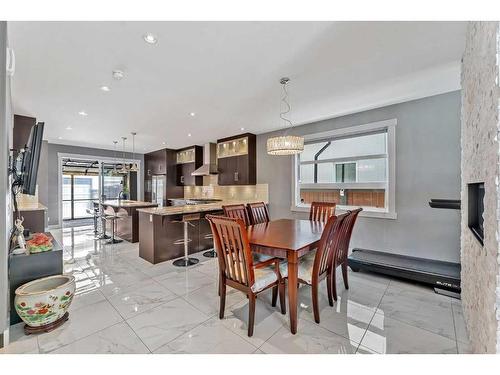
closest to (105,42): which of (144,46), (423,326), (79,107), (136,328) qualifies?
(144,46)

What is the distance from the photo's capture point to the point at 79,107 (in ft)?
12.1

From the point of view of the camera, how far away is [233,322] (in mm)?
2092

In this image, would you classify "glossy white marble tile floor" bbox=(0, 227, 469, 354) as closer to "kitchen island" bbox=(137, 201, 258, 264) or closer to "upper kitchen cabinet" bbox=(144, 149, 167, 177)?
"kitchen island" bbox=(137, 201, 258, 264)

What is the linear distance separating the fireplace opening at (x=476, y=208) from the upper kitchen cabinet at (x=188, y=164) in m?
6.30

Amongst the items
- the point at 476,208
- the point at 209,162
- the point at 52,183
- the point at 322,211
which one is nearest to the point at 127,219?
the point at 209,162

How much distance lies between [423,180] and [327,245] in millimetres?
2315

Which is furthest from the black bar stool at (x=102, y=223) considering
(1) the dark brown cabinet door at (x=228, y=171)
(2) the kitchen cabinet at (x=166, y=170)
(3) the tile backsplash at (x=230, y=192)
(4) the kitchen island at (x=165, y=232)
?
(1) the dark brown cabinet door at (x=228, y=171)

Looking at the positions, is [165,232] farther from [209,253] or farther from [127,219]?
[127,219]

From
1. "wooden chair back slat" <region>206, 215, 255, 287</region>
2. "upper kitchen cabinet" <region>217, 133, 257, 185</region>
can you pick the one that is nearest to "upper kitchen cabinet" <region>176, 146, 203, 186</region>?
"upper kitchen cabinet" <region>217, 133, 257, 185</region>

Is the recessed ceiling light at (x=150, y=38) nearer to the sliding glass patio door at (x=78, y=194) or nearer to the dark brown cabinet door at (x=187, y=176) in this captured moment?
the dark brown cabinet door at (x=187, y=176)

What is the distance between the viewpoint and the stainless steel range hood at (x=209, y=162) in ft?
20.7

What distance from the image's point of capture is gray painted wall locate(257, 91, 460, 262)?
3.12 m

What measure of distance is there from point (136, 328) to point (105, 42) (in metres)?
2.56

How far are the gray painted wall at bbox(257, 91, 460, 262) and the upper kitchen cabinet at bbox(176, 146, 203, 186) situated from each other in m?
4.74
